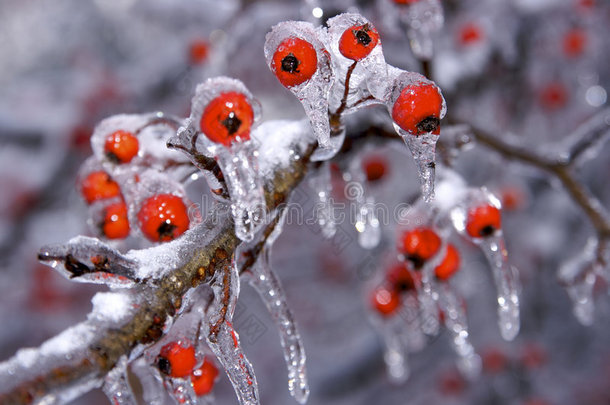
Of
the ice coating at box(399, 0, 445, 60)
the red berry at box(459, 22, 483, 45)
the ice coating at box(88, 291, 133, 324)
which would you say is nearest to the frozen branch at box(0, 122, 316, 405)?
the ice coating at box(88, 291, 133, 324)

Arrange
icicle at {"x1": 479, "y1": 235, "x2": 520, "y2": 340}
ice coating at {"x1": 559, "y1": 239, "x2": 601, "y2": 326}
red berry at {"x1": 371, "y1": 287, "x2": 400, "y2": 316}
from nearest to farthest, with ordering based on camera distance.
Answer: icicle at {"x1": 479, "y1": 235, "x2": 520, "y2": 340}
ice coating at {"x1": 559, "y1": 239, "x2": 601, "y2": 326}
red berry at {"x1": 371, "y1": 287, "x2": 400, "y2": 316}

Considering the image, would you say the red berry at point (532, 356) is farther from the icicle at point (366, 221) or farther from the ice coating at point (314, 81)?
the ice coating at point (314, 81)

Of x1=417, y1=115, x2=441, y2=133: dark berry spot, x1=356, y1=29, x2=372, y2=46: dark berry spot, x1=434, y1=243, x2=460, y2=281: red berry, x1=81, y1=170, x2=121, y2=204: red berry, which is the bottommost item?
x1=434, y1=243, x2=460, y2=281: red berry

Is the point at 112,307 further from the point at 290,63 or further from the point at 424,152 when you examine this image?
the point at 424,152

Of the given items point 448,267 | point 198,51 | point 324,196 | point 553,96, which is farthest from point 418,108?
point 553,96

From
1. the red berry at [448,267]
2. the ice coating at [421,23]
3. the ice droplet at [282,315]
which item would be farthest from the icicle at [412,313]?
the ice coating at [421,23]

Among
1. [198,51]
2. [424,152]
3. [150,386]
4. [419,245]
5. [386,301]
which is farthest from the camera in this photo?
[198,51]

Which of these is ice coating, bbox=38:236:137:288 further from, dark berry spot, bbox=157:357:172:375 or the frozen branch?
dark berry spot, bbox=157:357:172:375
